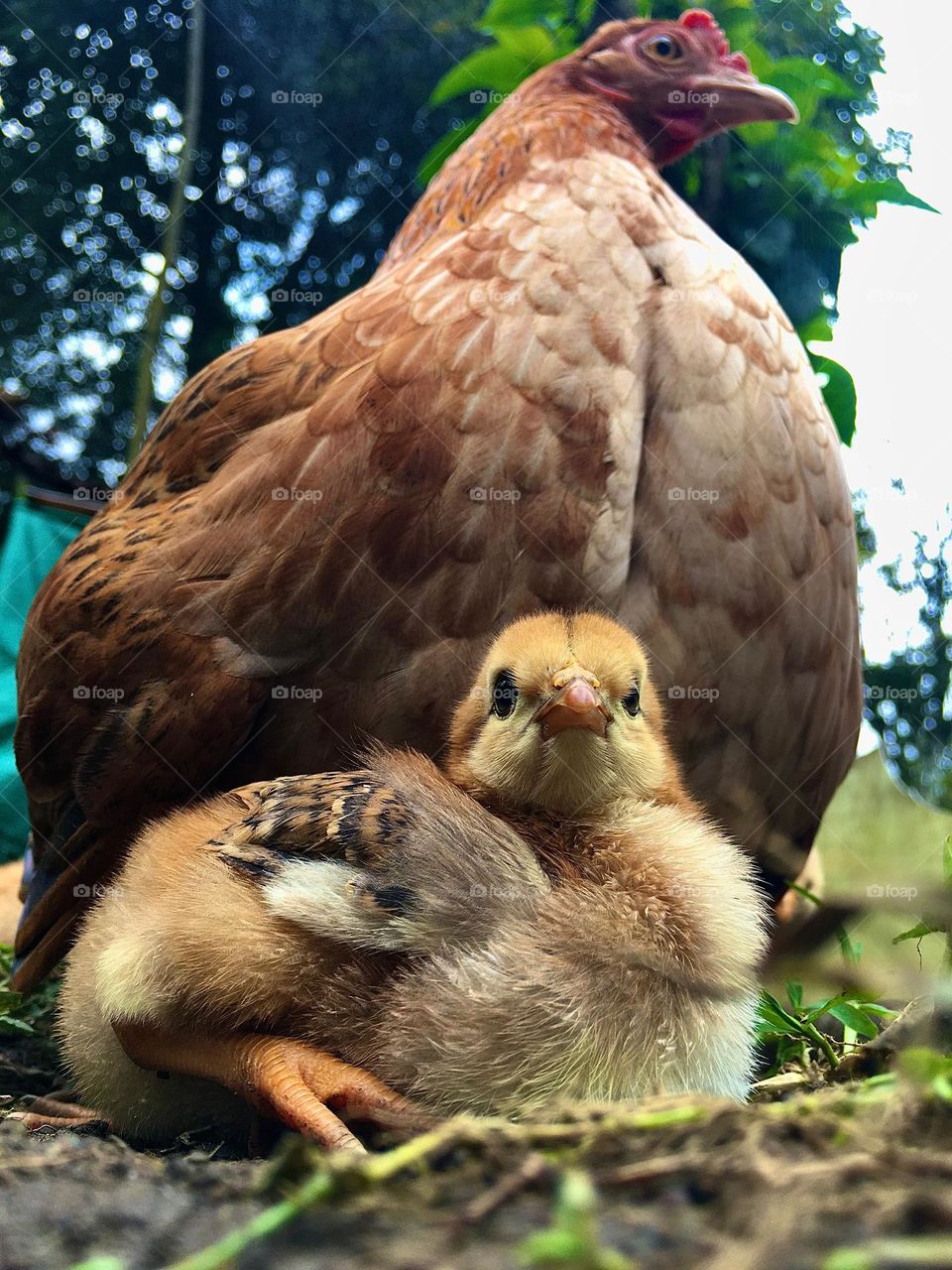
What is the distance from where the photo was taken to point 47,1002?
8.67 ft

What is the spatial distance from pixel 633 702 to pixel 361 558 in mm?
544

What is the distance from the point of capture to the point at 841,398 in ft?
10.9

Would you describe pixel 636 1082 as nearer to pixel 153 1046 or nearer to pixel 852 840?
pixel 153 1046

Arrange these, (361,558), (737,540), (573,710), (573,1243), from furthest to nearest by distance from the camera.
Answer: (737,540) < (361,558) < (573,710) < (573,1243)

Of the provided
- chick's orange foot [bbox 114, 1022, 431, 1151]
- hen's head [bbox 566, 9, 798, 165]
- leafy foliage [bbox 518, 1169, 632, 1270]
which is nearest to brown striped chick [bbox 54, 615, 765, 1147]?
chick's orange foot [bbox 114, 1022, 431, 1151]

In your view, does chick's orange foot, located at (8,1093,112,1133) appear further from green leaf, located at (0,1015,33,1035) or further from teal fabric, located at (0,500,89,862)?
teal fabric, located at (0,500,89,862)

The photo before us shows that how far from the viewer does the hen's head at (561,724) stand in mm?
1651

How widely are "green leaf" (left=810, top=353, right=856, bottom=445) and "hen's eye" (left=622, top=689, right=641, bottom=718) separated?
176 centimetres

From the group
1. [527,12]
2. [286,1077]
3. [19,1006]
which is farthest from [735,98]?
[19,1006]

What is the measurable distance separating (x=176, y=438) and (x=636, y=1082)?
5.33 feet

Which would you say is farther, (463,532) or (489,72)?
(489,72)

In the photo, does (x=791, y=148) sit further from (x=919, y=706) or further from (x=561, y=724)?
(x=561, y=724)

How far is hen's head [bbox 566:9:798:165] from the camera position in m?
2.66

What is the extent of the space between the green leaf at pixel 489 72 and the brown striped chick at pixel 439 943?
2.46m
